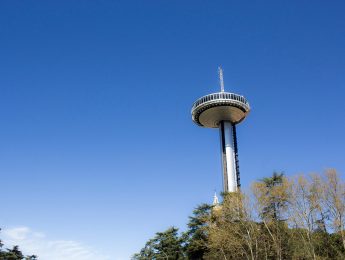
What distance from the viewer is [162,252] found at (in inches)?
2205

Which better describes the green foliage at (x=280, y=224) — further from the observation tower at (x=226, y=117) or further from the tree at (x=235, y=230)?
the observation tower at (x=226, y=117)

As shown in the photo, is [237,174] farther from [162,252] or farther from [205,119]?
[162,252]

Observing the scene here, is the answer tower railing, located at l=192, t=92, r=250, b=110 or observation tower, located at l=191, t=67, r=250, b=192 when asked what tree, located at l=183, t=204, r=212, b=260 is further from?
tower railing, located at l=192, t=92, r=250, b=110

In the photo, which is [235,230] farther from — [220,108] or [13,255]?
[220,108]

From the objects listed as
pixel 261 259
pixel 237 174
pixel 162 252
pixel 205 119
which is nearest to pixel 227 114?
pixel 205 119

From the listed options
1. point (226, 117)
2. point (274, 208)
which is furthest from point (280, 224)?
point (226, 117)

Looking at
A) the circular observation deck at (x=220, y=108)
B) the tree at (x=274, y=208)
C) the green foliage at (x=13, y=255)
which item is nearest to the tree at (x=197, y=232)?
the tree at (x=274, y=208)

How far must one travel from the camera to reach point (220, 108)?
93062 millimetres

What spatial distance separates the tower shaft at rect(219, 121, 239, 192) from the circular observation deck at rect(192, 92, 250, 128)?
2.44 meters

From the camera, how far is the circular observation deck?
91875 mm

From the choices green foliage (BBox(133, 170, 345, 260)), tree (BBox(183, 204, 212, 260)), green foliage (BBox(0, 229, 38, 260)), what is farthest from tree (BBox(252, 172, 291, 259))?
green foliage (BBox(0, 229, 38, 260))

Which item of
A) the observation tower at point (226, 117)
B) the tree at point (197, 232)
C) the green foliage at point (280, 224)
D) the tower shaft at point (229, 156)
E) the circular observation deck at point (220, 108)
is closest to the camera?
the green foliage at point (280, 224)

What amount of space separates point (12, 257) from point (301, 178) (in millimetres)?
46627

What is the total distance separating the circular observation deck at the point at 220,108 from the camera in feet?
301
